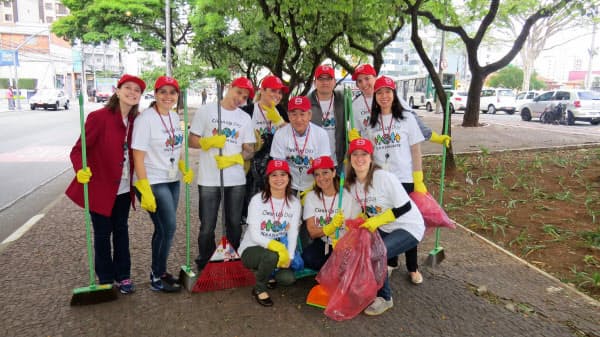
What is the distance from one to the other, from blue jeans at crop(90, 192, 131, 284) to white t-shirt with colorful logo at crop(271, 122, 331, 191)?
49.5 inches

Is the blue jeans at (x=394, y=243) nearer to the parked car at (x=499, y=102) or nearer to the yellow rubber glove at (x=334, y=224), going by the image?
the yellow rubber glove at (x=334, y=224)

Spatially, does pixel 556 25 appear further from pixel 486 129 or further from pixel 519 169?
pixel 519 169

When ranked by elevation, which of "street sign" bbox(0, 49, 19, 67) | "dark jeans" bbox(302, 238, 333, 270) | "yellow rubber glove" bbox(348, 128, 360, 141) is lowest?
"dark jeans" bbox(302, 238, 333, 270)

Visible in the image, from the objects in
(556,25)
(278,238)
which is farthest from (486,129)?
(556,25)

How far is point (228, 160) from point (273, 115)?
67 cm

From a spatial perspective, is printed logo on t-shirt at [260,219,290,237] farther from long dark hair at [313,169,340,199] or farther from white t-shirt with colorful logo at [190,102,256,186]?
white t-shirt with colorful logo at [190,102,256,186]

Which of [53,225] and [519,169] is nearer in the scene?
[53,225]

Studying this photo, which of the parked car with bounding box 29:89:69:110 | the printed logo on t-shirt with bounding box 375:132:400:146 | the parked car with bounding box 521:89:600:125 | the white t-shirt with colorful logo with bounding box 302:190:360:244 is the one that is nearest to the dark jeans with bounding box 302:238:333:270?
the white t-shirt with colorful logo with bounding box 302:190:360:244

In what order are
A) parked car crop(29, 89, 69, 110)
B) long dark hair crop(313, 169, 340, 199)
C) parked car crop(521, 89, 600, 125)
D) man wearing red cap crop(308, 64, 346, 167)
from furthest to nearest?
1. parked car crop(29, 89, 69, 110)
2. parked car crop(521, 89, 600, 125)
3. man wearing red cap crop(308, 64, 346, 167)
4. long dark hair crop(313, 169, 340, 199)

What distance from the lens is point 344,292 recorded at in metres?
3.17

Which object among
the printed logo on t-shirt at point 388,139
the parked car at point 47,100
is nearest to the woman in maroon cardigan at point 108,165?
the printed logo on t-shirt at point 388,139

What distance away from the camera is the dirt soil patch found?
4496 millimetres

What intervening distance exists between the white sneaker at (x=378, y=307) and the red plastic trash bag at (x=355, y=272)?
0.11 meters

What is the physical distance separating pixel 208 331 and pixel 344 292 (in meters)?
0.96
